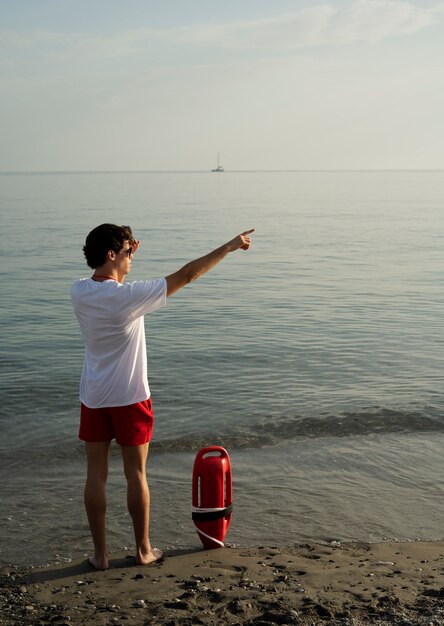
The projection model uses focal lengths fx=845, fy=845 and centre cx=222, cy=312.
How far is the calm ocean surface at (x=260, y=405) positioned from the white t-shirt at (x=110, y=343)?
4.54 feet

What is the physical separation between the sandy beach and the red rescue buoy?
13 centimetres

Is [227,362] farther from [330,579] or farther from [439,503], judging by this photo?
[330,579]

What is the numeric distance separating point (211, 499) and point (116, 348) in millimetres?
1336

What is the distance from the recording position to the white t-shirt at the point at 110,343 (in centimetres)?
488

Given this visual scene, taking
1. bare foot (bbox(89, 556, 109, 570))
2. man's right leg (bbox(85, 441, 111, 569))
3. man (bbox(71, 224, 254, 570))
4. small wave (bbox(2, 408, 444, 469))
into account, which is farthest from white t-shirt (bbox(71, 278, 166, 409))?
small wave (bbox(2, 408, 444, 469))

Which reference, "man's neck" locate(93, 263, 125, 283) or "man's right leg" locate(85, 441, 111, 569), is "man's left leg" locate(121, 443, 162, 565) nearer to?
"man's right leg" locate(85, 441, 111, 569)

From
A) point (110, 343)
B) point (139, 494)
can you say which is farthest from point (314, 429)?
point (110, 343)

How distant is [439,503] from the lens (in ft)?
22.2

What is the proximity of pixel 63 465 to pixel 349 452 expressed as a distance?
2731mm

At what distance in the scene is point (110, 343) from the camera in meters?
5.00

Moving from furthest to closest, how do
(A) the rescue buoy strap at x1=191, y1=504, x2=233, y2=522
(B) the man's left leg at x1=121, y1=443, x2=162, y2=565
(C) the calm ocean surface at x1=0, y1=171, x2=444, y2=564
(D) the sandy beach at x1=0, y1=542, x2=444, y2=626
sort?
(C) the calm ocean surface at x1=0, y1=171, x2=444, y2=564, (A) the rescue buoy strap at x1=191, y1=504, x2=233, y2=522, (B) the man's left leg at x1=121, y1=443, x2=162, y2=565, (D) the sandy beach at x1=0, y1=542, x2=444, y2=626

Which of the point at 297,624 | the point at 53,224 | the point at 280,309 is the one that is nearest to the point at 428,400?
the point at 297,624

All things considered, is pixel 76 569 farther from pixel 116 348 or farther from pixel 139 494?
pixel 116 348

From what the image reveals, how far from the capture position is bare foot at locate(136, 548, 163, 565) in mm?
5332
